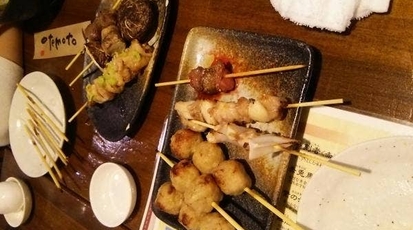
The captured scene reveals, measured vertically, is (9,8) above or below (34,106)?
above

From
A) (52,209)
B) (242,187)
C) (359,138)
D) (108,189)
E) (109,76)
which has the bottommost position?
(52,209)

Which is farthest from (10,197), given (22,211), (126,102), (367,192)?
(367,192)

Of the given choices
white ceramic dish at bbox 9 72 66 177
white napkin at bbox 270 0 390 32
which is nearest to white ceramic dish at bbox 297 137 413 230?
white napkin at bbox 270 0 390 32

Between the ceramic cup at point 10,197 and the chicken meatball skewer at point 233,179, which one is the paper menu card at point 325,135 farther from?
the ceramic cup at point 10,197

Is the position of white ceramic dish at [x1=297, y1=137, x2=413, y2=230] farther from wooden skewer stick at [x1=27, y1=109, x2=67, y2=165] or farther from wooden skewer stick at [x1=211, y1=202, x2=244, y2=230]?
wooden skewer stick at [x1=27, y1=109, x2=67, y2=165]

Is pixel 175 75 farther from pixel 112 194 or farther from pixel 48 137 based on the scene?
pixel 48 137

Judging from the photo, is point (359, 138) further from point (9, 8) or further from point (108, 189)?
point (9, 8)

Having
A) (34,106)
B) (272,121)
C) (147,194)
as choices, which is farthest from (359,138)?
(34,106)
